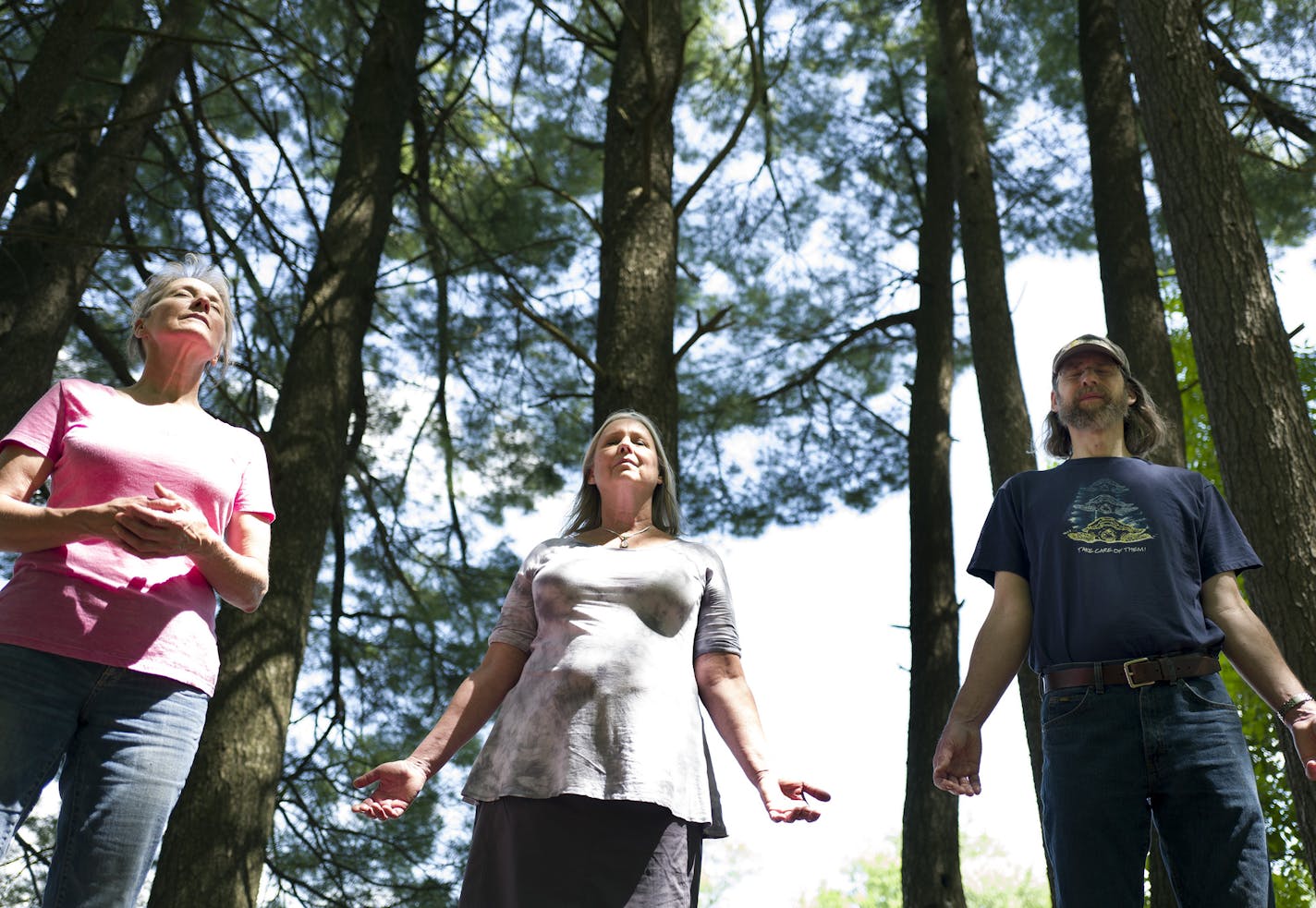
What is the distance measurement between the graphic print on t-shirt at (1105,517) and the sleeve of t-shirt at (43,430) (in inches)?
73.5

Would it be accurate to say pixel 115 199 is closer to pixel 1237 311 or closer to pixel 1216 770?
pixel 1237 311

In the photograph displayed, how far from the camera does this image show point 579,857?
2064 mm

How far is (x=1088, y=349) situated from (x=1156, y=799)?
93 centimetres

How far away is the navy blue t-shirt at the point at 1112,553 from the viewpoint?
221cm

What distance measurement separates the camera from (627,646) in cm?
223

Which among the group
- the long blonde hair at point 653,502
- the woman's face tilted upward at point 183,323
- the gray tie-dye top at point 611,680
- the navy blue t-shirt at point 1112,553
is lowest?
the gray tie-dye top at point 611,680

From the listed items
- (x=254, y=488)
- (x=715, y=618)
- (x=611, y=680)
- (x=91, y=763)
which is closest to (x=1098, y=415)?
(x=715, y=618)

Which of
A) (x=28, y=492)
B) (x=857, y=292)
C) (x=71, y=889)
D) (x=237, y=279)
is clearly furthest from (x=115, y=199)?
(x=857, y=292)

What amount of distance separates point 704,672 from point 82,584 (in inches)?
43.4

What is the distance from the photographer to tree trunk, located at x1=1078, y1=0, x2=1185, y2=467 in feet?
18.7

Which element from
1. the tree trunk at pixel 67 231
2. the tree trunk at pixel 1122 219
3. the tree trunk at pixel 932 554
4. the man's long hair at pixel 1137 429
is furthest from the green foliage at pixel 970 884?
the man's long hair at pixel 1137 429

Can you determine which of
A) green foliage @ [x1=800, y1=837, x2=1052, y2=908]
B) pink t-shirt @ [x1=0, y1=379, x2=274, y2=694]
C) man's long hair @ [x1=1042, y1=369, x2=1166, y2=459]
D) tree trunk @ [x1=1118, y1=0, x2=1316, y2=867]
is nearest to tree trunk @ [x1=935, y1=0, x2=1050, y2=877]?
tree trunk @ [x1=1118, y1=0, x2=1316, y2=867]

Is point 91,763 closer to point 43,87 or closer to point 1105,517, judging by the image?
point 1105,517

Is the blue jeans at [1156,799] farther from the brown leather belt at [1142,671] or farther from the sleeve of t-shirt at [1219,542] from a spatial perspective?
the sleeve of t-shirt at [1219,542]
